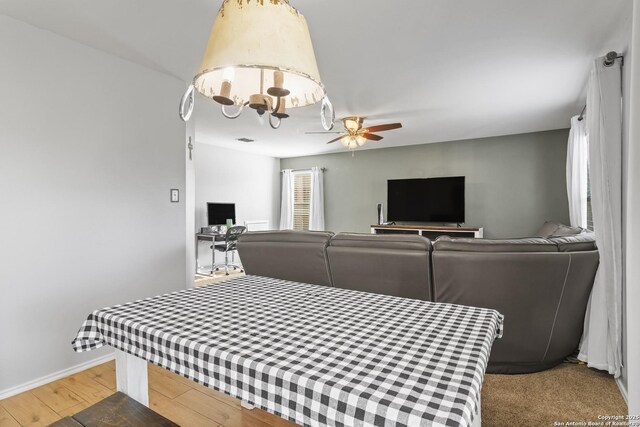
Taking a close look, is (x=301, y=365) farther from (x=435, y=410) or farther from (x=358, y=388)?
(x=435, y=410)

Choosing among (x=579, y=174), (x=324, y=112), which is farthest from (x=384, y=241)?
(x=579, y=174)

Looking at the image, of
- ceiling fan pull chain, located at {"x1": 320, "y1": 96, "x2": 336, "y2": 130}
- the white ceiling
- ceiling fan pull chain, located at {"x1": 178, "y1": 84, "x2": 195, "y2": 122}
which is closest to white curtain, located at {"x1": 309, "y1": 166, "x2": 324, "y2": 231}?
the white ceiling

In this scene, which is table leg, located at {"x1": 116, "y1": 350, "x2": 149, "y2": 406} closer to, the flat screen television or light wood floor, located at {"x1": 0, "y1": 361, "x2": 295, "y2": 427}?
light wood floor, located at {"x1": 0, "y1": 361, "x2": 295, "y2": 427}

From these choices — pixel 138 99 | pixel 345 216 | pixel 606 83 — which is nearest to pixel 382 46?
pixel 606 83

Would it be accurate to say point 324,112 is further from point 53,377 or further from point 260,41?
point 53,377

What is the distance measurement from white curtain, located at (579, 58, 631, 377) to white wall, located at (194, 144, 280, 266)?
538cm

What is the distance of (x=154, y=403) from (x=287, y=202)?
19.5 ft

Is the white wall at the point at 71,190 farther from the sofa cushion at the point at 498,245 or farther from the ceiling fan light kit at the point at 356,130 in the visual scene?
the sofa cushion at the point at 498,245

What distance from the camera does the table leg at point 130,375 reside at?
123 centimetres

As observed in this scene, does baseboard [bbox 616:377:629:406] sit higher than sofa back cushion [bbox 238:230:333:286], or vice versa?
sofa back cushion [bbox 238:230:333:286]

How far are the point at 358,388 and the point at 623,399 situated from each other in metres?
2.24

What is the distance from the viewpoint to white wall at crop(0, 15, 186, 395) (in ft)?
6.92

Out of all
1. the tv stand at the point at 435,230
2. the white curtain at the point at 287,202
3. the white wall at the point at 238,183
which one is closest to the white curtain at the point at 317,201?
the white curtain at the point at 287,202

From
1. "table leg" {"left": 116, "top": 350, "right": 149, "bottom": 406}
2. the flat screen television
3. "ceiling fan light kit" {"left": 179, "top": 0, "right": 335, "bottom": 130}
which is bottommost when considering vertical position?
"table leg" {"left": 116, "top": 350, "right": 149, "bottom": 406}
